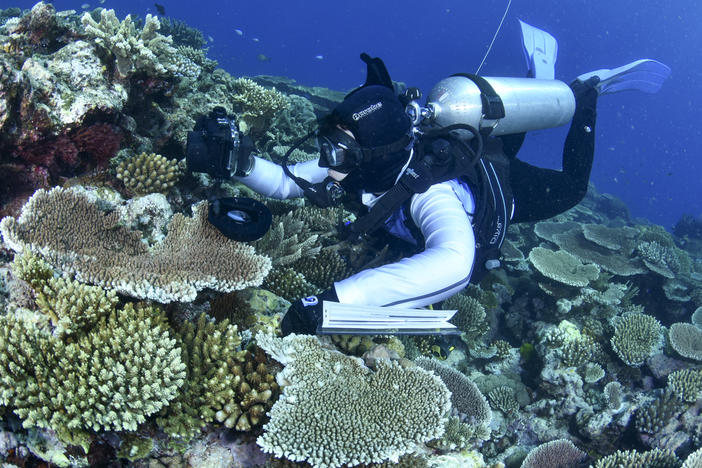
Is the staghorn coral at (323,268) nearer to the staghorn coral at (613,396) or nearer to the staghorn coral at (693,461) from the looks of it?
the staghorn coral at (693,461)

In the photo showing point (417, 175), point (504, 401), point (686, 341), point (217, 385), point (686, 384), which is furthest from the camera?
point (686, 341)

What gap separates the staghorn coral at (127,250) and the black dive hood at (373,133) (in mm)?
1217

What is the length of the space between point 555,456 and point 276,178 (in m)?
4.72

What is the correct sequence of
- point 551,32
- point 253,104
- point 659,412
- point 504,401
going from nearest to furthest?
point 659,412 → point 504,401 → point 253,104 → point 551,32

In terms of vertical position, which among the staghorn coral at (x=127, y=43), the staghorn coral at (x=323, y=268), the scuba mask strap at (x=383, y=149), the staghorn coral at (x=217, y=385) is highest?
the staghorn coral at (x=127, y=43)

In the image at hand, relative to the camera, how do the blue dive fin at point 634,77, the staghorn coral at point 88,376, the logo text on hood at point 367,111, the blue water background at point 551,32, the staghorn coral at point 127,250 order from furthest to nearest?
the blue water background at point 551,32, the blue dive fin at point 634,77, the logo text on hood at point 367,111, the staghorn coral at point 127,250, the staghorn coral at point 88,376

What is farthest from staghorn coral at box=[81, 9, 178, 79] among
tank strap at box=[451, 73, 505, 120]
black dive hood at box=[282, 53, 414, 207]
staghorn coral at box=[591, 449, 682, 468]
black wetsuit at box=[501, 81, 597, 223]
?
staghorn coral at box=[591, 449, 682, 468]

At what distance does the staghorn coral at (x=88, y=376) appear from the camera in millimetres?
Result: 1975

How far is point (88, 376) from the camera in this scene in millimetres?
2117

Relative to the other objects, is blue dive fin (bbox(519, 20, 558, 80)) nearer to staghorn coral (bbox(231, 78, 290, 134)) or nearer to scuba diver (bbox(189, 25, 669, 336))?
scuba diver (bbox(189, 25, 669, 336))

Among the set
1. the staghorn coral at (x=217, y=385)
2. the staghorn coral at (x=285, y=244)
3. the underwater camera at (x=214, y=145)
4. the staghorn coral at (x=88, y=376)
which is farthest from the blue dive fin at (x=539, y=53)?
the staghorn coral at (x=88, y=376)

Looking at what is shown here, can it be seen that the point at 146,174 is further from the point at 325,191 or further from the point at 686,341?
the point at 686,341

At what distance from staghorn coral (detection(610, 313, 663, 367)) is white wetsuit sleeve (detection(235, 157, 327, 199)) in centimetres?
517

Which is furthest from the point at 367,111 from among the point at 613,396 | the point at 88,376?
the point at 613,396
